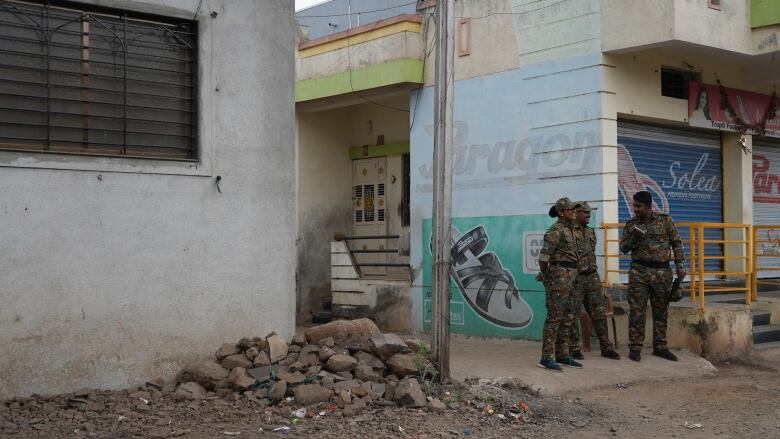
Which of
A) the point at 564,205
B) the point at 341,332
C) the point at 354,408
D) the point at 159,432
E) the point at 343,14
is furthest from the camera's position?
the point at 343,14

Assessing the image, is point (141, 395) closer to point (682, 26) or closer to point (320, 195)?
point (682, 26)

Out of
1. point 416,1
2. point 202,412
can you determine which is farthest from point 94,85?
point 416,1

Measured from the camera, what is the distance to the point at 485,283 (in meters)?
13.1

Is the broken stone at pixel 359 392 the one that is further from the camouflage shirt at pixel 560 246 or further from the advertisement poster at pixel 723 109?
the advertisement poster at pixel 723 109

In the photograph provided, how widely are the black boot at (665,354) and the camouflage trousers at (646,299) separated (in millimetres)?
53

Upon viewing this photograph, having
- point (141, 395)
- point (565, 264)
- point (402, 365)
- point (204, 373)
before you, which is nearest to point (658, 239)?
point (565, 264)

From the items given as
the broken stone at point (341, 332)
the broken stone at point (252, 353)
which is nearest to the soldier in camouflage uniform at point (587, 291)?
the broken stone at point (341, 332)

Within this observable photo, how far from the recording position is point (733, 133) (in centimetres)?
1371

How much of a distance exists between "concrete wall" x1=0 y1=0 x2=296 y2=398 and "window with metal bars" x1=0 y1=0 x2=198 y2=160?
0.19 metres

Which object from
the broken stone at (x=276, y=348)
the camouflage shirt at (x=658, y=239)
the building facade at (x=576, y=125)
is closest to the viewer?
the broken stone at (x=276, y=348)

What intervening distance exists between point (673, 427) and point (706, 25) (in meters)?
6.14

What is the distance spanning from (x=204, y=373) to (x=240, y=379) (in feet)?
1.30

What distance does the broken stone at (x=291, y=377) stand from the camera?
24.5 feet

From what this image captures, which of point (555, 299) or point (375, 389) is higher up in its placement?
point (555, 299)
